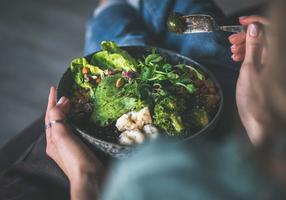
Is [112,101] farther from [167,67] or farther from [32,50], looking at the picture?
[32,50]

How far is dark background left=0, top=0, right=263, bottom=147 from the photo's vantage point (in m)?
1.64

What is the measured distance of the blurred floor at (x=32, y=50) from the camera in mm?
1638

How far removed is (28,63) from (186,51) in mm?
915

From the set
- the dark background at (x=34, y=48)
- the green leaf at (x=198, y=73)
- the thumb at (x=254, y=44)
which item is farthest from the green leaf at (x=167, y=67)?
the dark background at (x=34, y=48)

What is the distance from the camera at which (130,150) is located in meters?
0.78

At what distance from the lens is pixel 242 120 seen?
90 cm

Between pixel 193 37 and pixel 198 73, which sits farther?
pixel 193 37

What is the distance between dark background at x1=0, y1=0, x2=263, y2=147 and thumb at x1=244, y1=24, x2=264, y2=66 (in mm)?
934

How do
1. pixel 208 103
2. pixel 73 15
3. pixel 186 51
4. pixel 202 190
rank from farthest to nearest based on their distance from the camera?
pixel 73 15, pixel 186 51, pixel 208 103, pixel 202 190

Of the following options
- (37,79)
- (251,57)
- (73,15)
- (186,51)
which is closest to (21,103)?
(37,79)

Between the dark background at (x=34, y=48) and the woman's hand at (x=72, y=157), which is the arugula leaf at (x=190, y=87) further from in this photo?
the dark background at (x=34, y=48)

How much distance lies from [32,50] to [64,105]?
1.11m

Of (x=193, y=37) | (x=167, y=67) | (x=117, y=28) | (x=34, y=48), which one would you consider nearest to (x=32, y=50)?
(x=34, y=48)

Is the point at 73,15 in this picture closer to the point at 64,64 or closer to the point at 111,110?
the point at 64,64
